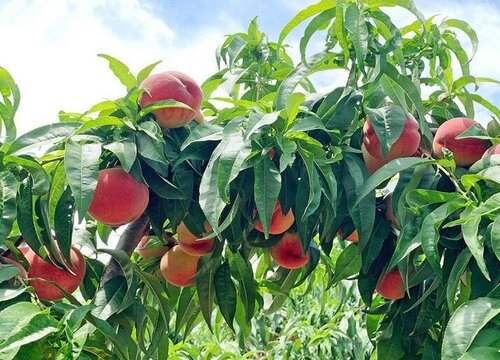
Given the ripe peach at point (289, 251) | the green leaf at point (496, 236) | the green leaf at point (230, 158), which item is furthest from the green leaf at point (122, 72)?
the green leaf at point (496, 236)

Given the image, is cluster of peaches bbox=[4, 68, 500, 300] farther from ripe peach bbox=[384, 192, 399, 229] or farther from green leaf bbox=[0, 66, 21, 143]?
green leaf bbox=[0, 66, 21, 143]

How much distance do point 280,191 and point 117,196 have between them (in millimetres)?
241

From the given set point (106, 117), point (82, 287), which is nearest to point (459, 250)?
point (106, 117)

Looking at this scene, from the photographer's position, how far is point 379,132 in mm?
1036

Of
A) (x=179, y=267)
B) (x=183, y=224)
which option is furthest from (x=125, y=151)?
(x=179, y=267)

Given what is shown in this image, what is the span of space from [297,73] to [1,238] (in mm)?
494

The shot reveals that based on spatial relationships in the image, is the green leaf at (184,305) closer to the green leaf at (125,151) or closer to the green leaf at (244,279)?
the green leaf at (244,279)

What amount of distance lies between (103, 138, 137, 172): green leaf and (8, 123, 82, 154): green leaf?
0.07 m

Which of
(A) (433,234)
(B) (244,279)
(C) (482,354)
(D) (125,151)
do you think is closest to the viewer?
(C) (482,354)

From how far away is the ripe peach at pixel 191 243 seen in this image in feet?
4.14

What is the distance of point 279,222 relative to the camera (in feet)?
3.90

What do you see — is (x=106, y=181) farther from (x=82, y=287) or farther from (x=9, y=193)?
(x=82, y=287)

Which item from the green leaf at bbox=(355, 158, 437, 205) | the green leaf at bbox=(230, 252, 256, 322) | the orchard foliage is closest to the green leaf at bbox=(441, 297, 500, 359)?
the orchard foliage

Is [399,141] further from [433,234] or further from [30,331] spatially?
[30,331]
